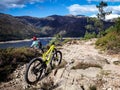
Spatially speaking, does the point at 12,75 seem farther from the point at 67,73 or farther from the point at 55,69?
the point at 67,73

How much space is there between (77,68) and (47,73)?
73.3 inches

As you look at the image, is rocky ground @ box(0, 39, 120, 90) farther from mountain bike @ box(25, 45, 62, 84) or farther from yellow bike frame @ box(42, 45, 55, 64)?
yellow bike frame @ box(42, 45, 55, 64)

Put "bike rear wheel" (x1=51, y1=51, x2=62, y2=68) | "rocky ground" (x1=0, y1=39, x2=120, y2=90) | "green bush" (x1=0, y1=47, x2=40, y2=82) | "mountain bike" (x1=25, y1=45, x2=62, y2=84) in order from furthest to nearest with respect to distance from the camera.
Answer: "bike rear wheel" (x1=51, y1=51, x2=62, y2=68)
"green bush" (x1=0, y1=47, x2=40, y2=82)
"mountain bike" (x1=25, y1=45, x2=62, y2=84)
"rocky ground" (x1=0, y1=39, x2=120, y2=90)

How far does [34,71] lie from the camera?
11766 millimetres

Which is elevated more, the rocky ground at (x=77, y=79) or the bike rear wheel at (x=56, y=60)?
the bike rear wheel at (x=56, y=60)

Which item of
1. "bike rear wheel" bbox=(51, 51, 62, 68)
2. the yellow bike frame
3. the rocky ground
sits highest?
the yellow bike frame

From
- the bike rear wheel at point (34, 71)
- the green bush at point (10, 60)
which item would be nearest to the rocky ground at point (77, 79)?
the bike rear wheel at point (34, 71)

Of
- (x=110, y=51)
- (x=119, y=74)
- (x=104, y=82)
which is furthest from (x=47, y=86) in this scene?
(x=110, y=51)

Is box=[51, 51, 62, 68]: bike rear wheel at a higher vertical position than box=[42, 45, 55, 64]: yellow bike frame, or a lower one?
lower

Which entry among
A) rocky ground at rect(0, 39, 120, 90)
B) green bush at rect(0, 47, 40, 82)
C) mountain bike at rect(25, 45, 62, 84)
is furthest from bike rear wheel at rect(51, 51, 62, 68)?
green bush at rect(0, 47, 40, 82)

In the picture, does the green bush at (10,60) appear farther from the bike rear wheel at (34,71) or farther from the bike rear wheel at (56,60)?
the bike rear wheel at (56,60)

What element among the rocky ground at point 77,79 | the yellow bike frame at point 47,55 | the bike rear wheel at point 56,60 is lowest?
the rocky ground at point 77,79

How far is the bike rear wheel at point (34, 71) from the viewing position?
453 inches

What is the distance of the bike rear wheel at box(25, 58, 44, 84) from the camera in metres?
11.5
